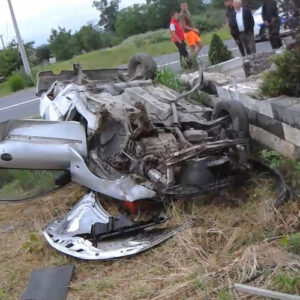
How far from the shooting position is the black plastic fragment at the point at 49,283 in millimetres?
3924

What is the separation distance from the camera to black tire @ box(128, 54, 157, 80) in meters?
8.20

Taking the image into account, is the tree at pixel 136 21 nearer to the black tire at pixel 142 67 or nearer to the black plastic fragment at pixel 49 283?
the black tire at pixel 142 67

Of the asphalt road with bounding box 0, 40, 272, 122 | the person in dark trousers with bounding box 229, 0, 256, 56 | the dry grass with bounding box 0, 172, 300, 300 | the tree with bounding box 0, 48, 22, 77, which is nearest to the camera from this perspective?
the dry grass with bounding box 0, 172, 300, 300

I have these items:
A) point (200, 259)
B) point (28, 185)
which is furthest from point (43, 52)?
point (200, 259)

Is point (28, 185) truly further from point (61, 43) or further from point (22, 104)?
point (61, 43)

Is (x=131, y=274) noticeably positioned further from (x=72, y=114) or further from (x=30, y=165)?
(x=72, y=114)

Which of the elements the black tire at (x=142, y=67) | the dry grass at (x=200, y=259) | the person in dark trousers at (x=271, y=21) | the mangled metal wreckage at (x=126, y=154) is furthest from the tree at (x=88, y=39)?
the dry grass at (x=200, y=259)

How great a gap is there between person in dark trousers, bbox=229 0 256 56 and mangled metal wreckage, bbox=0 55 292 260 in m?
3.63

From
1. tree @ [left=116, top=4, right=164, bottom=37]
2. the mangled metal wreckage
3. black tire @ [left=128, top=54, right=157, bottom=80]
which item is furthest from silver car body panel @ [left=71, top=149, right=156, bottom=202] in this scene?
tree @ [left=116, top=4, right=164, bottom=37]

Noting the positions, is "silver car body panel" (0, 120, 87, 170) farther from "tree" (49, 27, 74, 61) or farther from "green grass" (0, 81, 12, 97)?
"tree" (49, 27, 74, 61)

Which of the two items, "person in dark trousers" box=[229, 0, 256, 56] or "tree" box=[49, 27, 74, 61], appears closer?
"person in dark trousers" box=[229, 0, 256, 56]

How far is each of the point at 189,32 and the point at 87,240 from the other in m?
7.52

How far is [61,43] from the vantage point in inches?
1544

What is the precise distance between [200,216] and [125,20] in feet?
149
